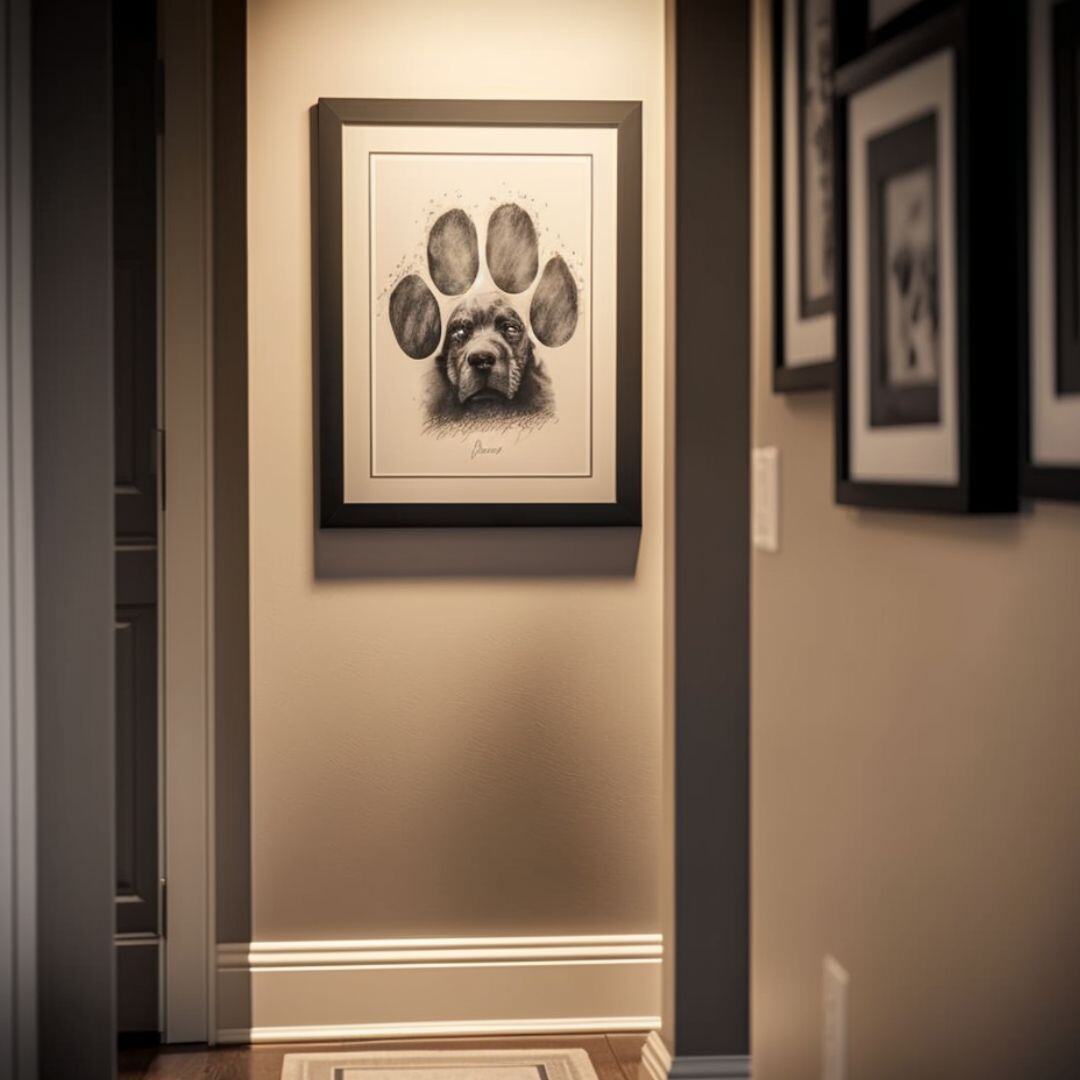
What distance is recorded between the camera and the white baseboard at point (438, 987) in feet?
10.1

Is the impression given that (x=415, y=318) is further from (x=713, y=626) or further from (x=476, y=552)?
(x=713, y=626)

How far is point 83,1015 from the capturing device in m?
1.69

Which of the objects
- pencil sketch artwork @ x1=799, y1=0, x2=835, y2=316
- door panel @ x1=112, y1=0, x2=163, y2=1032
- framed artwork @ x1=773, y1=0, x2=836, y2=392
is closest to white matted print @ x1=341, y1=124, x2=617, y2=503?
door panel @ x1=112, y1=0, x2=163, y2=1032

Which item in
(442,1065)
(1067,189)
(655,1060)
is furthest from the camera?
(442,1065)

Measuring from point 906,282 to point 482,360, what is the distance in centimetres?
175

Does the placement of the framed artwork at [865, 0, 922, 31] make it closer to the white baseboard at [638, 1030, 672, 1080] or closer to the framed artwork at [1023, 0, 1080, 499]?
the framed artwork at [1023, 0, 1080, 499]

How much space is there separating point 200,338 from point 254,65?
578mm

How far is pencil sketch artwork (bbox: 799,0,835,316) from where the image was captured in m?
1.65

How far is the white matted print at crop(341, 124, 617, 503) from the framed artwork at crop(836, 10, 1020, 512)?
156 centimetres

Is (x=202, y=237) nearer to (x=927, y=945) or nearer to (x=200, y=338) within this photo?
(x=200, y=338)

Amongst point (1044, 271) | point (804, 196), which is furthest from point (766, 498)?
point (1044, 271)

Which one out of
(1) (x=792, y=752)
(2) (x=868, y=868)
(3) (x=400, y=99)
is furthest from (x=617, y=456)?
(2) (x=868, y=868)

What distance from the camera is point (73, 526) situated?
65.8 inches

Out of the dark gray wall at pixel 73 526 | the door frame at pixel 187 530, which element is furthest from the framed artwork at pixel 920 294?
the door frame at pixel 187 530
